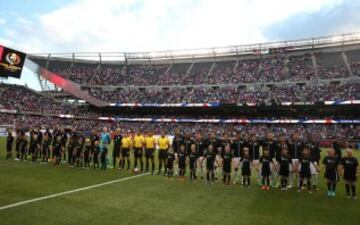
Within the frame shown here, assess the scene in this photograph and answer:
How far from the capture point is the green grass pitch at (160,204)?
905cm

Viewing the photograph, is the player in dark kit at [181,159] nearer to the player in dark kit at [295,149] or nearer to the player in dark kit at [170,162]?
the player in dark kit at [170,162]

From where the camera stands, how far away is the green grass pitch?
9047 mm

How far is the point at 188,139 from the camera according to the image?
17266 mm

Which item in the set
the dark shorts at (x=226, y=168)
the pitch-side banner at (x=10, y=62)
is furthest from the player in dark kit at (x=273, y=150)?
the pitch-side banner at (x=10, y=62)

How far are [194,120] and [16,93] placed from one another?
37.5 metres

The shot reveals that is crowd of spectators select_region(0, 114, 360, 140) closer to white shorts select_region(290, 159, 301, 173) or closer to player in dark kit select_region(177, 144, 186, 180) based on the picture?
player in dark kit select_region(177, 144, 186, 180)

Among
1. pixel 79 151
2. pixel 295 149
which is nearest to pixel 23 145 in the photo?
pixel 79 151

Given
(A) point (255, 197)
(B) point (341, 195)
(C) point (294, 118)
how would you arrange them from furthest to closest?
(C) point (294, 118), (B) point (341, 195), (A) point (255, 197)

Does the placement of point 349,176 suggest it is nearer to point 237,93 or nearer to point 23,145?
point 23,145

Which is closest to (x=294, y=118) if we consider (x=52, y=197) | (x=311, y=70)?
(x=311, y=70)

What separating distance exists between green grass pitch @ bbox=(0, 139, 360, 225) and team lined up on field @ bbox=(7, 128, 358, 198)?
796 millimetres

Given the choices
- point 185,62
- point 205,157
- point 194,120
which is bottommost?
point 205,157

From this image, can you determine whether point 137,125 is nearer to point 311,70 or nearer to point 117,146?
point 311,70

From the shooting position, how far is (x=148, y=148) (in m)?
18.2
